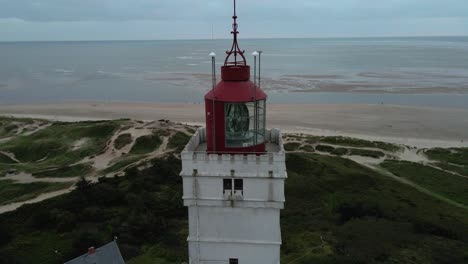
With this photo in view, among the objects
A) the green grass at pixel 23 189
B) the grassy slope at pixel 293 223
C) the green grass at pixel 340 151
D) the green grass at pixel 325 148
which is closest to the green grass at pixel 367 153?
the green grass at pixel 340 151

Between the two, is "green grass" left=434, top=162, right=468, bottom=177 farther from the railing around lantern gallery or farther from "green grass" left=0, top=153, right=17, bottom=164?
"green grass" left=0, top=153, right=17, bottom=164

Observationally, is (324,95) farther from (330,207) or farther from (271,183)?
(271,183)

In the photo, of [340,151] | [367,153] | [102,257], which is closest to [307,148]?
[340,151]

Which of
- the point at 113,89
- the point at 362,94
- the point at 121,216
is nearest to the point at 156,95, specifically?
the point at 113,89

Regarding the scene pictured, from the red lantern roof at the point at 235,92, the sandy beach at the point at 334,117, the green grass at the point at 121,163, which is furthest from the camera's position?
the sandy beach at the point at 334,117

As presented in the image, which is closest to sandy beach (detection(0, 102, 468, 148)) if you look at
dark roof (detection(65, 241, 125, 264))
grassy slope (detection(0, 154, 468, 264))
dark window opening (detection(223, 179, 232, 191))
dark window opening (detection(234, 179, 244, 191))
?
grassy slope (detection(0, 154, 468, 264))

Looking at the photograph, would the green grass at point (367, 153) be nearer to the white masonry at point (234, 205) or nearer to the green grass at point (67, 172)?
the green grass at point (67, 172)
